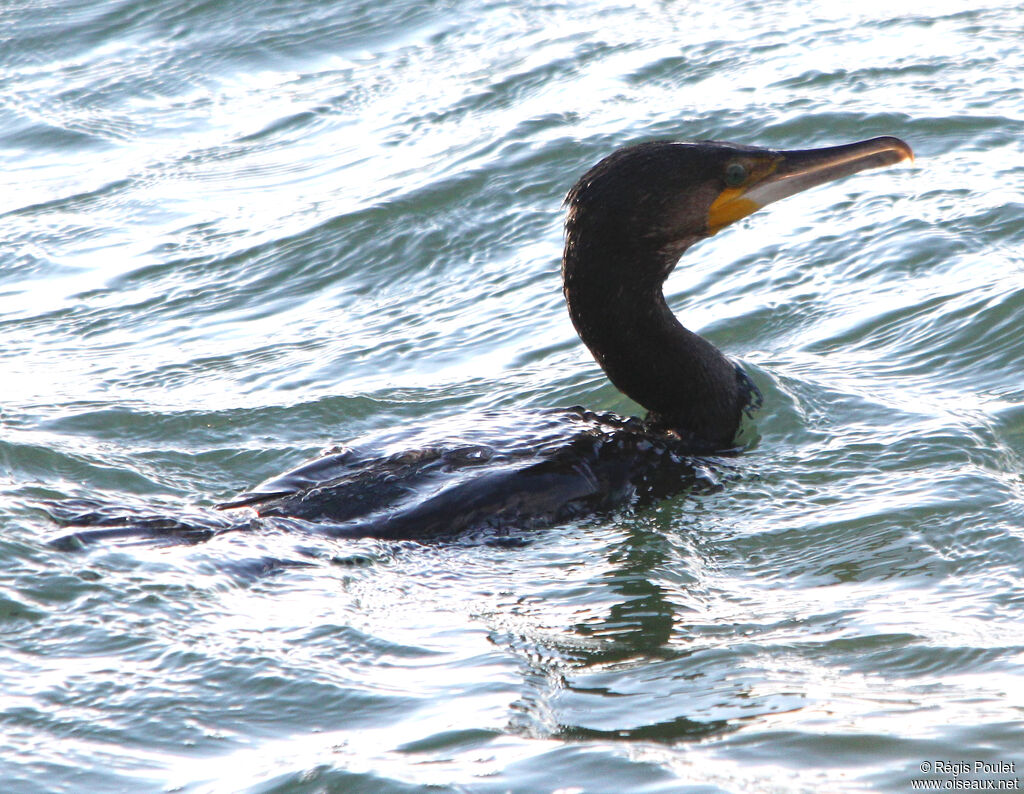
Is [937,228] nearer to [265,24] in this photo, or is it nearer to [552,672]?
[552,672]

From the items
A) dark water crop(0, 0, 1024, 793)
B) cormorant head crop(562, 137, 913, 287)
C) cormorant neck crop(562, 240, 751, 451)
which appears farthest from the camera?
cormorant neck crop(562, 240, 751, 451)

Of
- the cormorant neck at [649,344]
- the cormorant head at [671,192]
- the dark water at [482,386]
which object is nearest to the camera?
the dark water at [482,386]

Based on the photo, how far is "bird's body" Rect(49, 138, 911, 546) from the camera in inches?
174

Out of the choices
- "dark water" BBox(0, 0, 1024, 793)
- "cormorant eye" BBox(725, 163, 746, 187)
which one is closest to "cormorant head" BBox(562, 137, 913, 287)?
"cormorant eye" BBox(725, 163, 746, 187)

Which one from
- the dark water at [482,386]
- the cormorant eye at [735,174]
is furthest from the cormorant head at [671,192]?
the dark water at [482,386]

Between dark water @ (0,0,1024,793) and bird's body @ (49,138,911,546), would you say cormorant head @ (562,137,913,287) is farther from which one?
dark water @ (0,0,1024,793)

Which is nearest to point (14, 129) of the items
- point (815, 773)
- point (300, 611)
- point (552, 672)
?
point (300, 611)

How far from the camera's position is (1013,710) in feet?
10.4

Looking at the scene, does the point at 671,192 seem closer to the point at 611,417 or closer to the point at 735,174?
the point at 735,174

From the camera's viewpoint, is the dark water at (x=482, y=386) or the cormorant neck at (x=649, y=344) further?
the cormorant neck at (x=649, y=344)

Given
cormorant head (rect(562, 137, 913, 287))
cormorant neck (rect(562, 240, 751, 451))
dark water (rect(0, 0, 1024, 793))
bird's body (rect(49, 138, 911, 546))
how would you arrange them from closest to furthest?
dark water (rect(0, 0, 1024, 793)) < bird's body (rect(49, 138, 911, 546)) < cormorant head (rect(562, 137, 913, 287)) < cormorant neck (rect(562, 240, 751, 451))

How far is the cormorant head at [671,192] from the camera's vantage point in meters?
4.90

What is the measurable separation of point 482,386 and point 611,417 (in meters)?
0.97

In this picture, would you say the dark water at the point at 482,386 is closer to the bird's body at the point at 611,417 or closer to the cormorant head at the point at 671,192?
the bird's body at the point at 611,417
